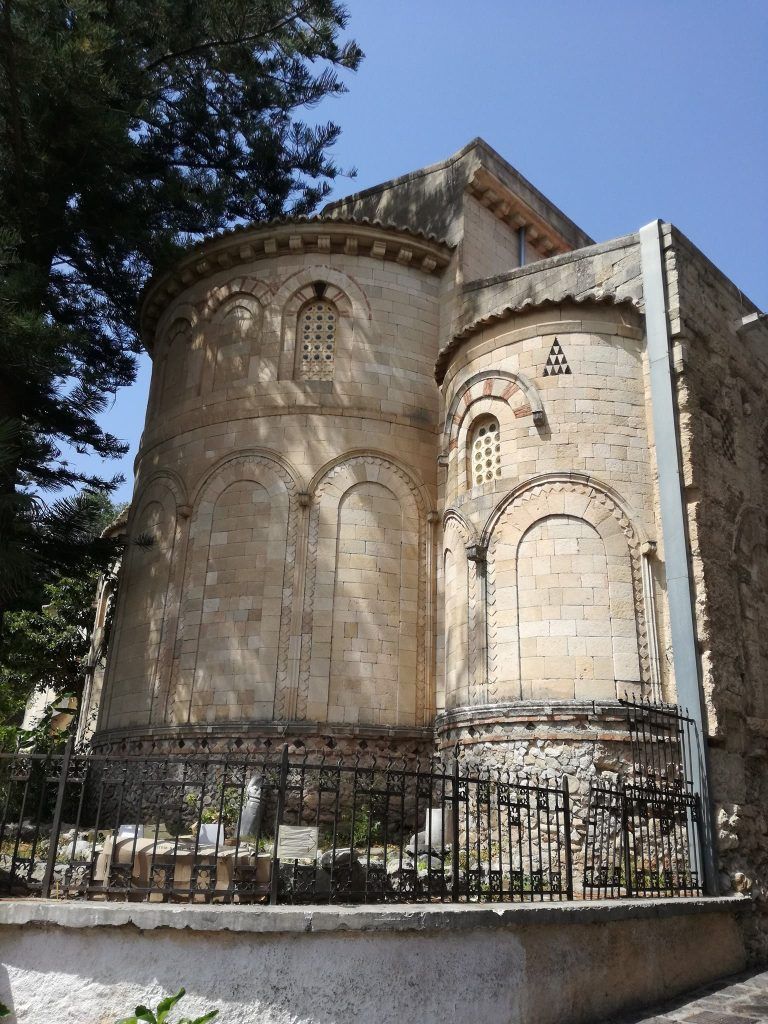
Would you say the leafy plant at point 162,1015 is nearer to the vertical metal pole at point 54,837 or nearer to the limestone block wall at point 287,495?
the vertical metal pole at point 54,837

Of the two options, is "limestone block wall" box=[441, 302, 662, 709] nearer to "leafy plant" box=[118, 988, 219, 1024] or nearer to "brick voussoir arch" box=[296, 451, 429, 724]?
"brick voussoir arch" box=[296, 451, 429, 724]

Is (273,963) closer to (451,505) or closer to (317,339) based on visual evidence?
(451,505)

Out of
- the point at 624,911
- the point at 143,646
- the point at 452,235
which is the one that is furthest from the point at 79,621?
the point at 624,911

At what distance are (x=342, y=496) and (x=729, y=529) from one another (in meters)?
5.39

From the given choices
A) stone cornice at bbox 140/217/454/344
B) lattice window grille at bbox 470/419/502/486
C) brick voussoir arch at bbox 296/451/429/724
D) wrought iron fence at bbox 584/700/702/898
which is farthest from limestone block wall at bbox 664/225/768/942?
stone cornice at bbox 140/217/454/344

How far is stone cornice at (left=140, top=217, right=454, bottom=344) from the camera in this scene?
14281mm

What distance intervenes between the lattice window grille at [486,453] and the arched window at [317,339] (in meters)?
2.80

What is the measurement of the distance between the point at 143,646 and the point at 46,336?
478 centimetres

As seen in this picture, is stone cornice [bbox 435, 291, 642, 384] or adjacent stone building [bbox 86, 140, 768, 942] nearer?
adjacent stone building [bbox 86, 140, 768, 942]

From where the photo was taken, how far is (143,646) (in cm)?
1321

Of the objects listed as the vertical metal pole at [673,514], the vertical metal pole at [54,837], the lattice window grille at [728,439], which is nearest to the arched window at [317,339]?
the vertical metal pole at [673,514]

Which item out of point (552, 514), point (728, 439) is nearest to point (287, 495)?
point (552, 514)

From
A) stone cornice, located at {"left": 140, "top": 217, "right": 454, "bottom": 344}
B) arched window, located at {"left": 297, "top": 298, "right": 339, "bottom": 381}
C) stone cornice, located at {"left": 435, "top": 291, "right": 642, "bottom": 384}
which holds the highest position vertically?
stone cornice, located at {"left": 140, "top": 217, "right": 454, "bottom": 344}

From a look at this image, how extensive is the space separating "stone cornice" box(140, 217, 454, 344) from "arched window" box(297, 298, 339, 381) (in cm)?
94
